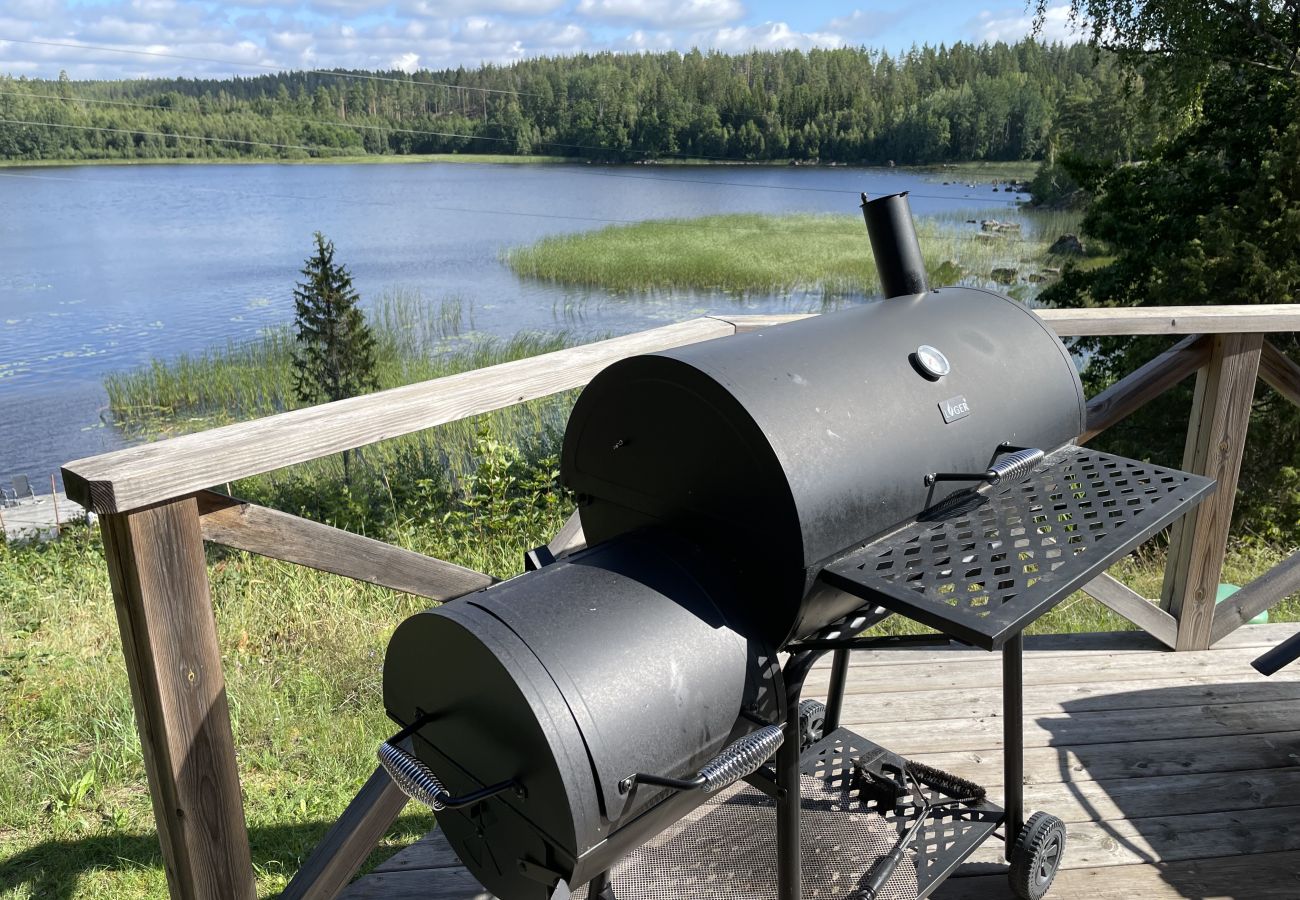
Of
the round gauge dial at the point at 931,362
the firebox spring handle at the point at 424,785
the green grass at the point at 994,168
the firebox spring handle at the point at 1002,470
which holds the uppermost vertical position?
the green grass at the point at 994,168

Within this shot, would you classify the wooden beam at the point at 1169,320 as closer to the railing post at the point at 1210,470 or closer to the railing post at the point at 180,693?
the railing post at the point at 1210,470

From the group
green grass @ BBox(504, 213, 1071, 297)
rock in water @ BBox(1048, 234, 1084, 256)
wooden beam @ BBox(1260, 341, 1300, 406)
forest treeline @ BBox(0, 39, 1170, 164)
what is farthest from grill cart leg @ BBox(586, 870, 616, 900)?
forest treeline @ BBox(0, 39, 1170, 164)

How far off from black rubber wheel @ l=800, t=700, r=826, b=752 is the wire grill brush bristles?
20cm

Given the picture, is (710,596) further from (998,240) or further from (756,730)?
(998,240)

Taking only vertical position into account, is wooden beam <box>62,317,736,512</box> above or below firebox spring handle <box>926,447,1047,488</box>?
above

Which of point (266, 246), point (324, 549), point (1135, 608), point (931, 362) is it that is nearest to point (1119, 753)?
point (1135, 608)

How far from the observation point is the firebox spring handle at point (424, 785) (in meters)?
0.95

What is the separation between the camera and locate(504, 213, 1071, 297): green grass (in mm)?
16906

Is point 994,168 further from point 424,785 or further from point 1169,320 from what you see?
point 424,785

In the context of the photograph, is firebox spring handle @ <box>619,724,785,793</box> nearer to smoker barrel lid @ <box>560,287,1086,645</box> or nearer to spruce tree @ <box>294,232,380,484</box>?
smoker barrel lid @ <box>560,287,1086,645</box>

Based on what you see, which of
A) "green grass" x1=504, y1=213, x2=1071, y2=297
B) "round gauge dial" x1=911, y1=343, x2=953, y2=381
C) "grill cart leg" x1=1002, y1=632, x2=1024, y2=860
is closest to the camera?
"round gauge dial" x1=911, y1=343, x2=953, y2=381

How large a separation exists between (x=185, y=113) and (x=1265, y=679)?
4574cm

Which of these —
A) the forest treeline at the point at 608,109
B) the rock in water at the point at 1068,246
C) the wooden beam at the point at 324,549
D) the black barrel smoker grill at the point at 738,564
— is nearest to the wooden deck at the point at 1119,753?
the wooden beam at the point at 324,549

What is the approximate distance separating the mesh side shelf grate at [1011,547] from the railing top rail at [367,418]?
660 millimetres
